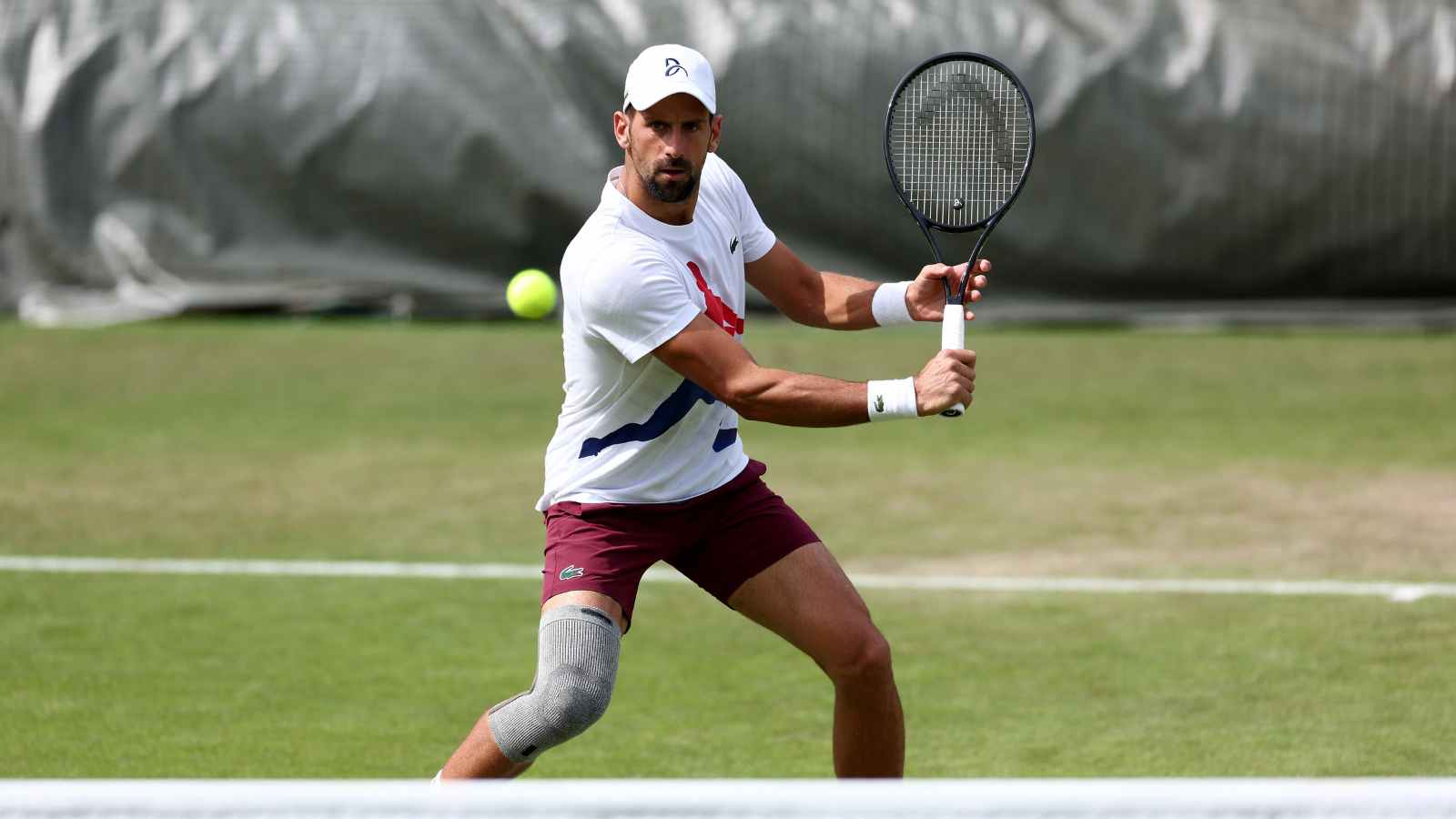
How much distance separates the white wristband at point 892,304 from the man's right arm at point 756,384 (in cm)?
57

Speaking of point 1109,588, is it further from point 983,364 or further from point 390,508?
point 983,364

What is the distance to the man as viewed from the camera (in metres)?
4.22

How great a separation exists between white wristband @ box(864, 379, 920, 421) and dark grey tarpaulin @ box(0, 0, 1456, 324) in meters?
8.82

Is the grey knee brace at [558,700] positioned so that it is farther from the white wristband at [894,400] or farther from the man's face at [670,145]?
the man's face at [670,145]

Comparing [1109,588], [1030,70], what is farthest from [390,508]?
[1030,70]

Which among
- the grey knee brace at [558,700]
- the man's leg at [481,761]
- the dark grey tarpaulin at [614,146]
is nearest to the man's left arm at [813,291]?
the grey knee brace at [558,700]

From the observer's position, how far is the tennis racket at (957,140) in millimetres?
4992

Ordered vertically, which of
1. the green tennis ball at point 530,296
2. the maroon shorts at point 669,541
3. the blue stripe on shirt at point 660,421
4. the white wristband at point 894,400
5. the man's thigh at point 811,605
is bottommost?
the man's thigh at point 811,605

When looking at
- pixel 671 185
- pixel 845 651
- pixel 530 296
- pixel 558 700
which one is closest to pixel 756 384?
pixel 671 185

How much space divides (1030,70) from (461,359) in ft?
14.6

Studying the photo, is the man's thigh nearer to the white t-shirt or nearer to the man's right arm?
the white t-shirt

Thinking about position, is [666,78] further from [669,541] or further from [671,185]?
[669,541]

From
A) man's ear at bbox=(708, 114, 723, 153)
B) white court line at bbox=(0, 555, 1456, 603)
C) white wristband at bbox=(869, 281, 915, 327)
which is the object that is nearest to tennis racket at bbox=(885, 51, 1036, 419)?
white wristband at bbox=(869, 281, 915, 327)

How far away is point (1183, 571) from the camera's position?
737 cm
